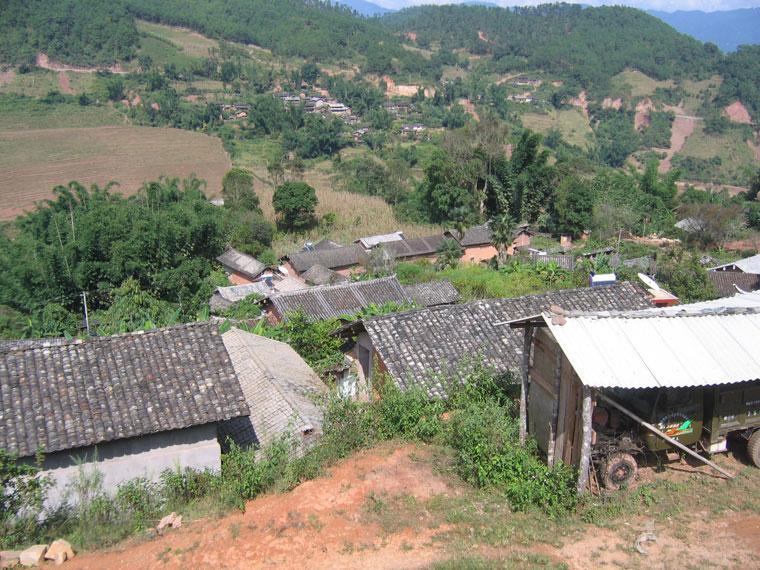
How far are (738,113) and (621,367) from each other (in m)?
109

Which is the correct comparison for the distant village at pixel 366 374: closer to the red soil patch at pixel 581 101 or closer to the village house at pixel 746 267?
the village house at pixel 746 267

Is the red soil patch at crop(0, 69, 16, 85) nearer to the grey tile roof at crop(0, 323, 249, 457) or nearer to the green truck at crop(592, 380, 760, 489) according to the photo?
the grey tile roof at crop(0, 323, 249, 457)

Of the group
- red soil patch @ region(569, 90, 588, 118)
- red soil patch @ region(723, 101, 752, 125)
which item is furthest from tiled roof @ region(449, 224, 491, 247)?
red soil patch @ region(569, 90, 588, 118)

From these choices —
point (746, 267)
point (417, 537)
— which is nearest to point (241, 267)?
point (746, 267)

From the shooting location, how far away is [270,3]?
488ft

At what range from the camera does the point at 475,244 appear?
39562 millimetres

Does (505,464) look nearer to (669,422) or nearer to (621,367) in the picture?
(621,367)

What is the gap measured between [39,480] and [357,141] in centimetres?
7132

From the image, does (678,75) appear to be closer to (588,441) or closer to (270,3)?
(270,3)

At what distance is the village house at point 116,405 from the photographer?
342 inches

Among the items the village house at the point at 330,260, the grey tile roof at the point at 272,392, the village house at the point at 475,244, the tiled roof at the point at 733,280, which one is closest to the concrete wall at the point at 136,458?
the grey tile roof at the point at 272,392

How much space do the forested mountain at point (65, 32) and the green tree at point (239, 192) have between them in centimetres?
6538

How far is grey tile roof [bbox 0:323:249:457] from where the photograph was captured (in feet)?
28.6

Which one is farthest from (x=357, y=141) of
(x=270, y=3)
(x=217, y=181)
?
(x=270, y=3)
